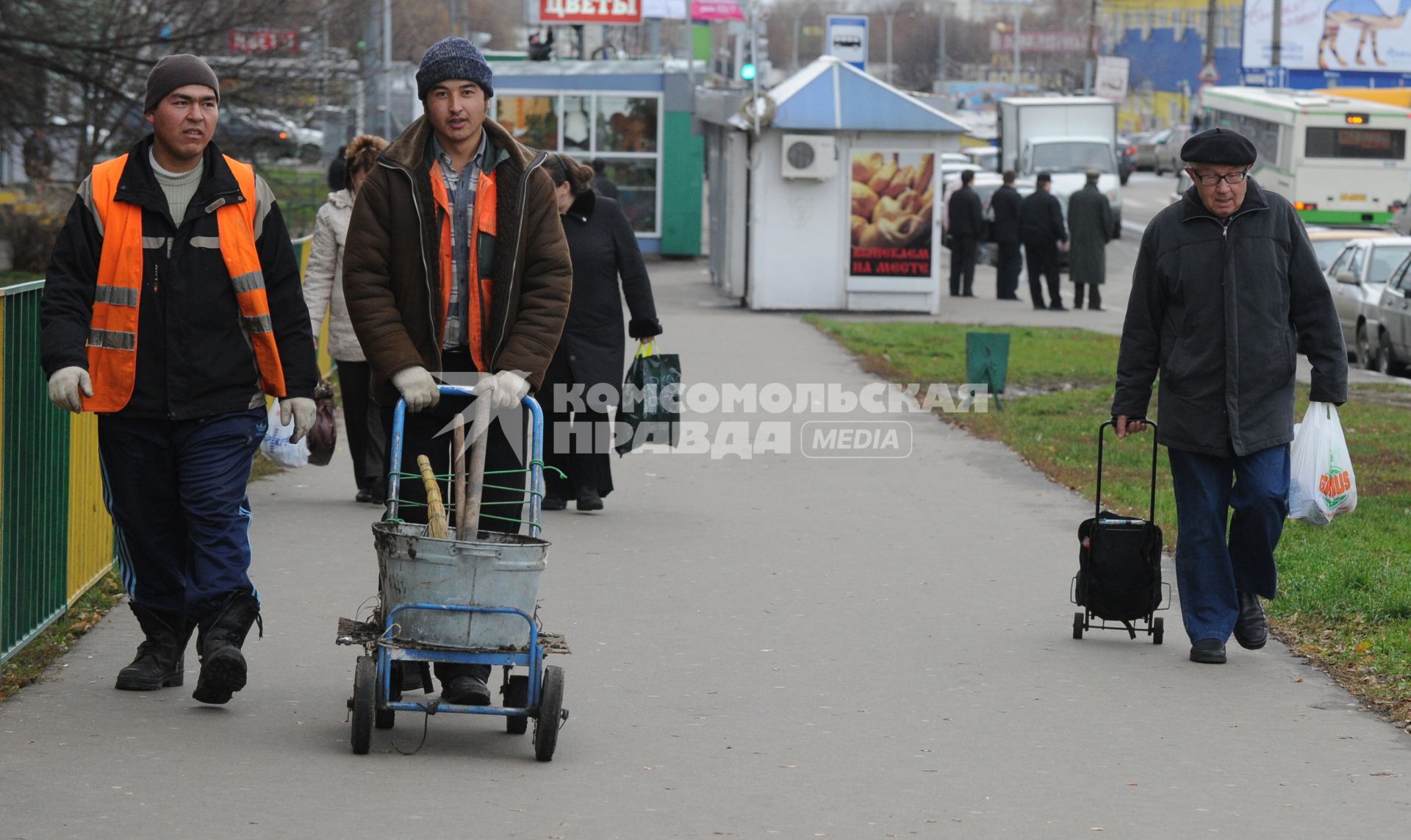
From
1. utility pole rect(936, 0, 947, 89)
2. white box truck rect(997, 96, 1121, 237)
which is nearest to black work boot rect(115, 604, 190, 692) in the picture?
white box truck rect(997, 96, 1121, 237)

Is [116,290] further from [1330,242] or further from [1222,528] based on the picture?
[1330,242]

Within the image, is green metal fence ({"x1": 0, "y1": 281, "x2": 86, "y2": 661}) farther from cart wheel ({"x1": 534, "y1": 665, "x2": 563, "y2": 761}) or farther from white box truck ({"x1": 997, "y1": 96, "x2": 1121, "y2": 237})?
white box truck ({"x1": 997, "y1": 96, "x2": 1121, "y2": 237})

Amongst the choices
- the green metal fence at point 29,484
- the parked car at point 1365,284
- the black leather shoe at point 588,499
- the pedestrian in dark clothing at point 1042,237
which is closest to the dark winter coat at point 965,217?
the pedestrian in dark clothing at point 1042,237

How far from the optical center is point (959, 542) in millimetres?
9422

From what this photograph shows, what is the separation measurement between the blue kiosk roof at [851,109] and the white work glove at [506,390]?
56.5ft

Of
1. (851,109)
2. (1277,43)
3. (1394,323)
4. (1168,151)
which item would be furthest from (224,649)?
(1168,151)

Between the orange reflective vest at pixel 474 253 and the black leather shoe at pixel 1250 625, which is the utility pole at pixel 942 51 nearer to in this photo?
the black leather shoe at pixel 1250 625

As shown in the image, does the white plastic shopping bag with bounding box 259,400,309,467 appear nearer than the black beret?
No

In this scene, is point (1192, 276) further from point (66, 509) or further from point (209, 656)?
point (66, 509)

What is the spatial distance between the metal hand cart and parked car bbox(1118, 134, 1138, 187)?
47.9 meters

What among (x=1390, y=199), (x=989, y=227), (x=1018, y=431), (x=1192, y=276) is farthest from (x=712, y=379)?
(x=1390, y=199)

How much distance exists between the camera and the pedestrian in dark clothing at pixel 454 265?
5.34 meters

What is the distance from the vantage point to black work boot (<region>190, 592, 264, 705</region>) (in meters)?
5.38

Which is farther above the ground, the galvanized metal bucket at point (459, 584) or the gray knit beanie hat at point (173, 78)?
the gray knit beanie hat at point (173, 78)
